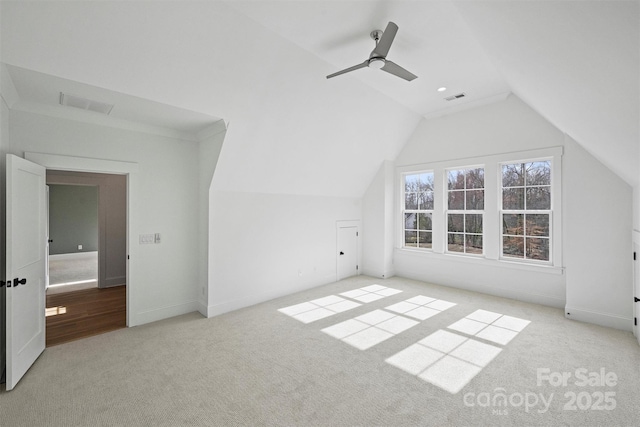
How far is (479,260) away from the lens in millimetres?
5211

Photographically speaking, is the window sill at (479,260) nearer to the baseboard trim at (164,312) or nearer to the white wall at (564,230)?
the white wall at (564,230)

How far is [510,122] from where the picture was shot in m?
4.82

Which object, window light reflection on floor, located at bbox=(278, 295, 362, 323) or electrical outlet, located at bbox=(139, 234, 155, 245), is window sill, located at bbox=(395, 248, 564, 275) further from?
electrical outlet, located at bbox=(139, 234, 155, 245)

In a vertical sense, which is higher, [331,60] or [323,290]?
[331,60]

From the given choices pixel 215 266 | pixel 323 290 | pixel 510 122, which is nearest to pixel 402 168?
pixel 510 122

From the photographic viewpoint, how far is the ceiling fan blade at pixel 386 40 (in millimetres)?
2465

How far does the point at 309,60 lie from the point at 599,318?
16.7ft

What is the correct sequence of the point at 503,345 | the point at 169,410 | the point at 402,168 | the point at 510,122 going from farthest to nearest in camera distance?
the point at 402,168 < the point at 510,122 < the point at 503,345 < the point at 169,410

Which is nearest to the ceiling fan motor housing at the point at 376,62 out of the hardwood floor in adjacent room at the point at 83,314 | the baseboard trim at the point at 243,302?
the baseboard trim at the point at 243,302

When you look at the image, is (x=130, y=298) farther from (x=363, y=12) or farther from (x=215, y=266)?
(x=363, y=12)

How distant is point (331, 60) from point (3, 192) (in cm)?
369

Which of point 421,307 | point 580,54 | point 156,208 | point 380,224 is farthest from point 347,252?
point 580,54

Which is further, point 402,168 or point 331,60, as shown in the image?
point 402,168

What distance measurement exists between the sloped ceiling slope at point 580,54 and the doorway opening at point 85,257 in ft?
16.9
